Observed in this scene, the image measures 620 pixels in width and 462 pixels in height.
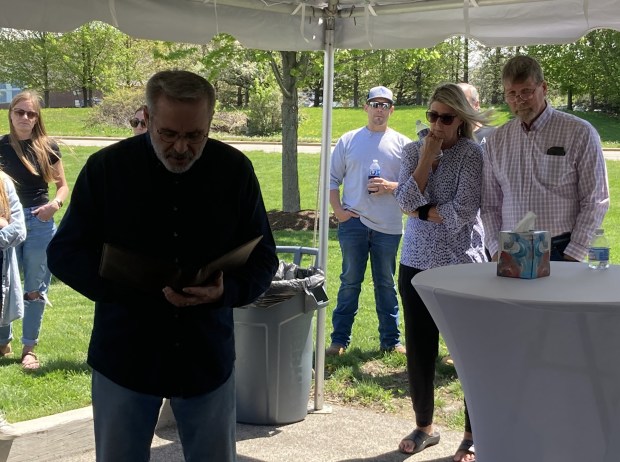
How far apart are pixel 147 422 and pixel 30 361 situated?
3563 mm

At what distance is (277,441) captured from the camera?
4781 mm

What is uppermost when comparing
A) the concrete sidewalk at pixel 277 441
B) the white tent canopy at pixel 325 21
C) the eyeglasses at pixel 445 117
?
the white tent canopy at pixel 325 21

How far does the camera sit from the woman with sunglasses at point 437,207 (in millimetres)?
4125

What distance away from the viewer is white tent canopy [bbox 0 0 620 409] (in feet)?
13.0

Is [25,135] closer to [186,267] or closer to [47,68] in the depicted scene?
[186,267]

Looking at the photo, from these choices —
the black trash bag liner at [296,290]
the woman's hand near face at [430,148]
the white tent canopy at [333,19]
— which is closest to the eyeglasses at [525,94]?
the woman's hand near face at [430,148]

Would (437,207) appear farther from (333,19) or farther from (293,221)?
(293,221)

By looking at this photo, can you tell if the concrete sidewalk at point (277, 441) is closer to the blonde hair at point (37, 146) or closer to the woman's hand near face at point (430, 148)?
the woman's hand near face at point (430, 148)

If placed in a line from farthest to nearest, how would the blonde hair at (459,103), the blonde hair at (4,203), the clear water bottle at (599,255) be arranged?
the blonde hair at (4,203), the blonde hair at (459,103), the clear water bottle at (599,255)

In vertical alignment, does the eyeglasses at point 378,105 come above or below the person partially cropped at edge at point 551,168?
above

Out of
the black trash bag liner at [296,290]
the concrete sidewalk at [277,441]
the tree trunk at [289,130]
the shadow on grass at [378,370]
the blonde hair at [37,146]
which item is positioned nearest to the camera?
the concrete sidewalk at [277,441]

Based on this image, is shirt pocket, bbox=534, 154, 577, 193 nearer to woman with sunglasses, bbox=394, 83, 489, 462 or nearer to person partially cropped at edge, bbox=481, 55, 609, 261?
person partially cropped at edge, bbox=481, 55, 609, 261

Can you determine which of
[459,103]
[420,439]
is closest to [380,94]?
[459,103]

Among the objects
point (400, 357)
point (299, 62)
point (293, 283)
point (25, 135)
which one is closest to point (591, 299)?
point (293, 283)
